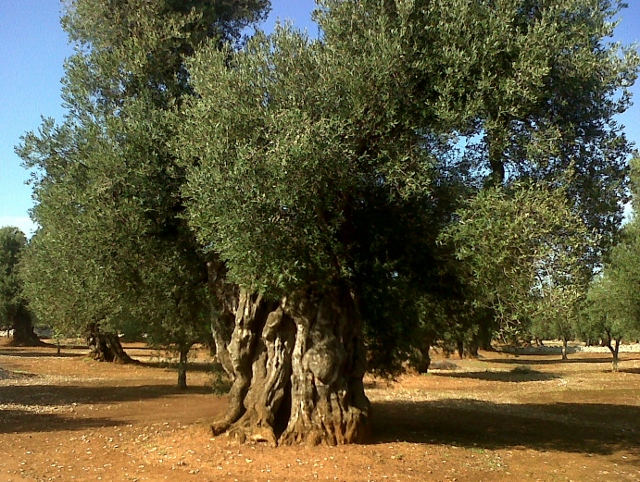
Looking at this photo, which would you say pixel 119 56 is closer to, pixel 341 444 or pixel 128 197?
pixel 128 197

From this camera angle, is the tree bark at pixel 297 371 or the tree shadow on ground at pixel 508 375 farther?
the tree shadow on ground at pixel 508 375

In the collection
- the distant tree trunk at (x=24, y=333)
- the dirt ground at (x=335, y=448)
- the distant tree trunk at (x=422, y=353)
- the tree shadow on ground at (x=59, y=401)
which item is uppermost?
the distant tree trunk at (x=24, y=333)

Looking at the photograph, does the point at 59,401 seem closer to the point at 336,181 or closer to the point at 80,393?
the point at 80,393

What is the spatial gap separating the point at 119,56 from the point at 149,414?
1039 centimetres

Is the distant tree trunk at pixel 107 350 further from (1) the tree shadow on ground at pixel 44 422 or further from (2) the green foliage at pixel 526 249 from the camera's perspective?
(2) the green foliage at pixel 526 249

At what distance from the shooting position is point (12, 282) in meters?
56.6

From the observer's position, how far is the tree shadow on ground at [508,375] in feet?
122

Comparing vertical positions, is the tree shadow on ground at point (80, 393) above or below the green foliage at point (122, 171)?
below

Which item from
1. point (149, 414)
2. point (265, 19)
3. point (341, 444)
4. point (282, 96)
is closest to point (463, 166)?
point (282, 96)

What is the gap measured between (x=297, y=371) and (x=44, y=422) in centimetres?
858

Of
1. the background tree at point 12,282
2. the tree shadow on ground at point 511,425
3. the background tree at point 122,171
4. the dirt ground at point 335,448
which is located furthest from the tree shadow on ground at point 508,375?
the background tree at point 12,282

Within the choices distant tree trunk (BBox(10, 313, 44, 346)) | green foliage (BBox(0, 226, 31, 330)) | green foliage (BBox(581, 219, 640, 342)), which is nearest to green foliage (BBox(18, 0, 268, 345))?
green foliage (BBox(581, 219, 640, 342))

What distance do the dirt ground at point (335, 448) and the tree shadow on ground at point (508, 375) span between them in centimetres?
800

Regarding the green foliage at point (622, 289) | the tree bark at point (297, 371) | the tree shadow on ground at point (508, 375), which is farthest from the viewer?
the tree shadow on ground at point (508, 375)
